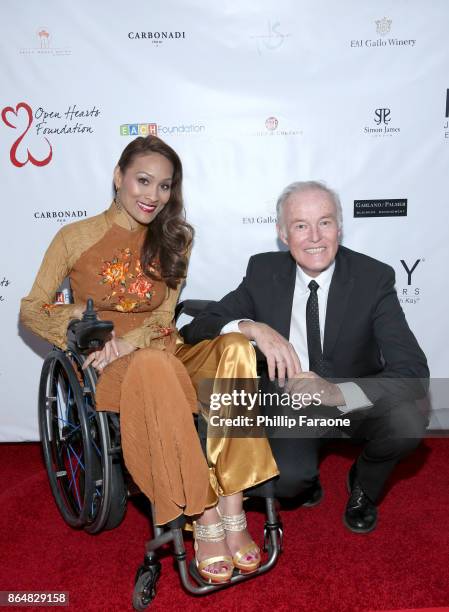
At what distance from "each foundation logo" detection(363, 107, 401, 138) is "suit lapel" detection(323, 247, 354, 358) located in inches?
43.8

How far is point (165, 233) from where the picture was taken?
8.51 feet

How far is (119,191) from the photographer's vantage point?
2.53 metres

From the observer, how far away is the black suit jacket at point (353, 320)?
7.11ft

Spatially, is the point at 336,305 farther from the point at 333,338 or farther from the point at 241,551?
the point at 241,551

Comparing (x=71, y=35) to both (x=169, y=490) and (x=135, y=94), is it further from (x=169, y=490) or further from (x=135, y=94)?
(x=169, y=490)

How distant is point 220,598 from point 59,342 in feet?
3.42

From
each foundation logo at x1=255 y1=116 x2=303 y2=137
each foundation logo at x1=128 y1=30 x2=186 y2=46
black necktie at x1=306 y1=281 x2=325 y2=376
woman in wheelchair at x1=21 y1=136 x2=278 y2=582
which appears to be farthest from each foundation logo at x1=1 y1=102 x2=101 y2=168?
black necktie at x1=306 y1=281 x2=325 y2=376

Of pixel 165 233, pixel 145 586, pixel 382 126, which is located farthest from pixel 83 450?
pixel 382 126

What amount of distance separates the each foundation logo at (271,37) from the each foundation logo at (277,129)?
13.2 inches

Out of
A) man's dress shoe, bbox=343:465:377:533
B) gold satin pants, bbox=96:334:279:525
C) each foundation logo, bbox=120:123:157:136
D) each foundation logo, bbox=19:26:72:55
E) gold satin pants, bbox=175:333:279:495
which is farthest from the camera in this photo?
each foundation logo, bbox=120:123:157:136

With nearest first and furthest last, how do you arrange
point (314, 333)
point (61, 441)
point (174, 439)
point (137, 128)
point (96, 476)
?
point (174, 439), point (96, 476), point (314, 333), point (61, 441), point (137, 128)

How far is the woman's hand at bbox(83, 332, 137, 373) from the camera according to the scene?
82.5 inches

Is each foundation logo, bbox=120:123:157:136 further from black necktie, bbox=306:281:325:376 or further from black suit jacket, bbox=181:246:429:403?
black necktie, bbox=306:281:325:376

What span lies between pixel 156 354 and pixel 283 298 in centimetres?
69
